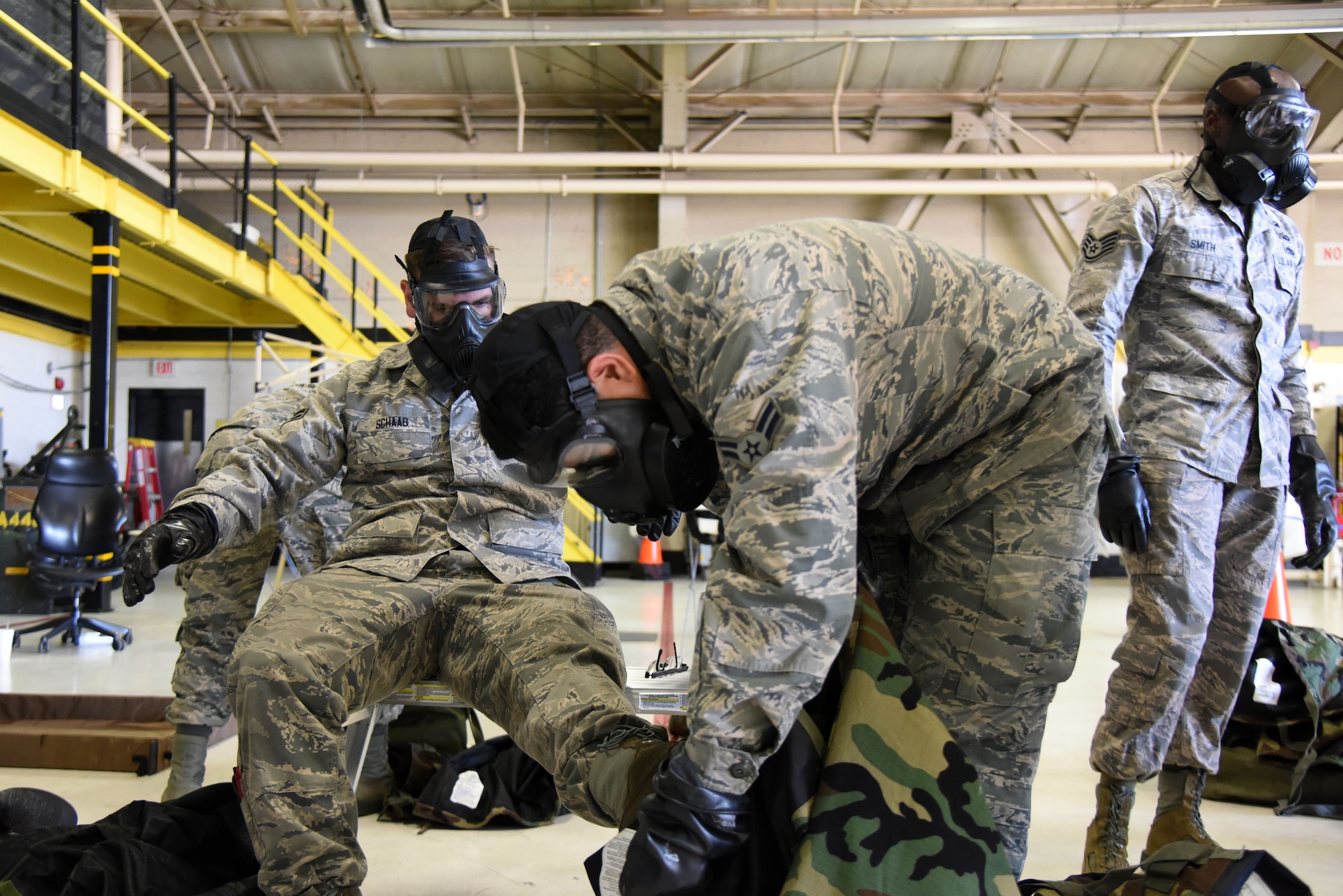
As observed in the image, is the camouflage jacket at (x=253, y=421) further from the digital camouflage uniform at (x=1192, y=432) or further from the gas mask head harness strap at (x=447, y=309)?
the digital camouflage uniform at (x=1192, y=432)

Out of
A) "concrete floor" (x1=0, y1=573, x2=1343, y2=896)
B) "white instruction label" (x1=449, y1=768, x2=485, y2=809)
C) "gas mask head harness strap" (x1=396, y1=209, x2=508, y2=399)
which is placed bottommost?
"concrete floor" (x1=0, y1=573, x2=1343, y2=896)

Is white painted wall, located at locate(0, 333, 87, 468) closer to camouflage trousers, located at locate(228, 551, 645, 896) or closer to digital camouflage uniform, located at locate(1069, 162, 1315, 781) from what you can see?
camouflage trousers, located at locate(228, 551, 645, 896)

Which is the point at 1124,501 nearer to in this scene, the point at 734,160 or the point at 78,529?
the point at 78,529

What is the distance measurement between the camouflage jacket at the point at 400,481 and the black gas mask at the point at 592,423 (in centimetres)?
82

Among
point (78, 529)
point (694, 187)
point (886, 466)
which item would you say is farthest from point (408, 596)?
point (694, 187)

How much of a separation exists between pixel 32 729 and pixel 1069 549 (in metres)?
3.20

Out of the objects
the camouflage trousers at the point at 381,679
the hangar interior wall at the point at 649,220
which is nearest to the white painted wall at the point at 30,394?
the hangar interior wall at the point at 649,220

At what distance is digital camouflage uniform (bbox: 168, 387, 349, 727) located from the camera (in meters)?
2.46

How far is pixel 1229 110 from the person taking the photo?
2.23m

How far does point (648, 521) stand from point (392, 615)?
73 cm

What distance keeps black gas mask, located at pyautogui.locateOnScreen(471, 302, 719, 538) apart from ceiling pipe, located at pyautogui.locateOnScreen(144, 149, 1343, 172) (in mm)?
8330

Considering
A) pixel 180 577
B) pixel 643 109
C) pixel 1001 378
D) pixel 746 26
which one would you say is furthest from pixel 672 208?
pixel 1001 378

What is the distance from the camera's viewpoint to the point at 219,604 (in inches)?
101

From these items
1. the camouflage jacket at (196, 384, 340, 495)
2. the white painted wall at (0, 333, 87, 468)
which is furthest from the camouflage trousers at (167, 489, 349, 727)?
the white painted wall at (0, 333, 87, 468)
